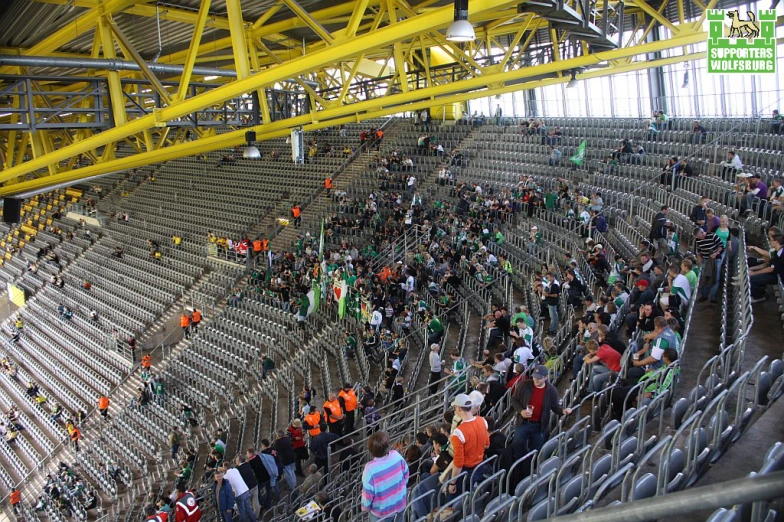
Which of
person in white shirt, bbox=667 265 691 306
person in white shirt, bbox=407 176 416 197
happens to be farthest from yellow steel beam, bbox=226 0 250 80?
person in white shirt, bbox=407 176 416 197

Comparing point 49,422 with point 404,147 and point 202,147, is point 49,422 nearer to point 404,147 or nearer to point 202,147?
point 202,147

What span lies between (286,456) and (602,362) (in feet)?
16.3

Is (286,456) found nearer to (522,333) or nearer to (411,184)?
(522,333)

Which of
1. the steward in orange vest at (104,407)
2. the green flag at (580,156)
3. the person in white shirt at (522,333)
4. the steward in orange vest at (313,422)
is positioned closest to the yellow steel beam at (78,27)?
the steward in orange vest at (313,422)

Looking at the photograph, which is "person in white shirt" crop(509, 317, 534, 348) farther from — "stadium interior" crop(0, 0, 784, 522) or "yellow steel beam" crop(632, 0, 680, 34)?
"yellow steel beam" crop(632, 0, 680, 34)

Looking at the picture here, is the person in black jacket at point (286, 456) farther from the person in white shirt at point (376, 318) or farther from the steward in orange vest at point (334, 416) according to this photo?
the person in white shirt at point (376, 318)

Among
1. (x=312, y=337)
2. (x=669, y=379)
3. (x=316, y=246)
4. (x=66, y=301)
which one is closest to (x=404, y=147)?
(x=316, y=246)

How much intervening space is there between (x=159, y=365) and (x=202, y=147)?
8.37m

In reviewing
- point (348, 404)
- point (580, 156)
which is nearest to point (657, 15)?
point (580, 156)

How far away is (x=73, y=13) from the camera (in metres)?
10.6

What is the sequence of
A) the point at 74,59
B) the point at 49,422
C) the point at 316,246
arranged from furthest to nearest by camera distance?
the point at 316,246 → the point at 49,422 → the point at 74,59
